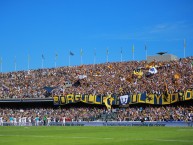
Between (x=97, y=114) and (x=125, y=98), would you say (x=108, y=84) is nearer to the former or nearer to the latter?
(x=125, y=98)

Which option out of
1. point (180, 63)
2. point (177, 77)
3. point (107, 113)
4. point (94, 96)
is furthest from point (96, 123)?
point (180, 63)

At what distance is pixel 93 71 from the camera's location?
283 feet

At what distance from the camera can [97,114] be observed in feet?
227

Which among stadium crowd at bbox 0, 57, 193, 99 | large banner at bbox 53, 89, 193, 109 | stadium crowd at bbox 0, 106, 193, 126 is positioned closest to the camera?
stadium crowd at bbox 0, 106, 193, 126

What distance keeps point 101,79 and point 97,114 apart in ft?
42.3

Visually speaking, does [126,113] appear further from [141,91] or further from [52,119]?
[52,119]

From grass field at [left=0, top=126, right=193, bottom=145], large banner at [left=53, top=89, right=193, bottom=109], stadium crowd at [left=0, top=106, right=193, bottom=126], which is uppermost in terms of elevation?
large banner at [left=53, top=89, right=193, bottom=109]

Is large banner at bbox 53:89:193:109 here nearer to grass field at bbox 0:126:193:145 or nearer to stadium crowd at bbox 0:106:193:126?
stadium crowd at bbox 0:106:193:126

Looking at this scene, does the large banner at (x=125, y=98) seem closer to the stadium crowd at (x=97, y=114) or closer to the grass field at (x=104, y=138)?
the stadium crowd at (x=97, y=114)

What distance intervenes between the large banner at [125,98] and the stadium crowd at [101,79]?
1.51 m

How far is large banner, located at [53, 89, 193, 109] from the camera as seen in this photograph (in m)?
63.3

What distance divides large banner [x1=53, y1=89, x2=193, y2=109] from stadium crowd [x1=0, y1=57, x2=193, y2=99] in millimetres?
1514

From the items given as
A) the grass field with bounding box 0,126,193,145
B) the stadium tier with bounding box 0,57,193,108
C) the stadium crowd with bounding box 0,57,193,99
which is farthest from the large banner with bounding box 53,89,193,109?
the grass field with bounding box 0,126,193,145

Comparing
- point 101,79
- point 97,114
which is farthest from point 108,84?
point 97,114
